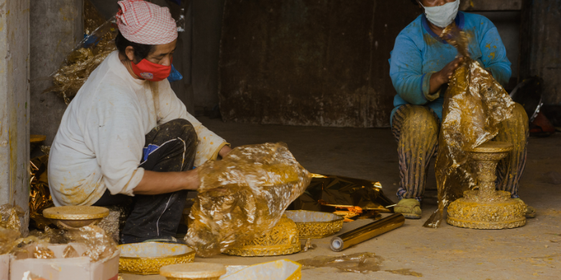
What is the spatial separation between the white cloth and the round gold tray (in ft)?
2.23

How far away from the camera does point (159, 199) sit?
7.54ft

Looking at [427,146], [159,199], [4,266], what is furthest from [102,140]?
[427,146]

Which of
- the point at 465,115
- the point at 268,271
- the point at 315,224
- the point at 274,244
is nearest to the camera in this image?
the point at 268,271

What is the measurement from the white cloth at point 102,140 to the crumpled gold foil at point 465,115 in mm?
1368

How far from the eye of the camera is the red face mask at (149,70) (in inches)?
85.8

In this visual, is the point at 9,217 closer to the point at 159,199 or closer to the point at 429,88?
the point at 159,199

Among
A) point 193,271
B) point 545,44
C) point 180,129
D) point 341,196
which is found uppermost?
point 545,44

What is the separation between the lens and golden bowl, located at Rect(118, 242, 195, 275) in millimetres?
1932

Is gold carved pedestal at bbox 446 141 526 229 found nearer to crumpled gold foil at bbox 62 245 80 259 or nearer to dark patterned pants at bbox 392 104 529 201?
dark patterned pants at bbox 392 104 529 201

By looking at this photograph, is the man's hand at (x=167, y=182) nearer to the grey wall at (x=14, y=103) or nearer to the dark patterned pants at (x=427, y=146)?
the grey wall at (x=14, y=103)

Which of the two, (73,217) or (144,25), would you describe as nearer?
(73,217)

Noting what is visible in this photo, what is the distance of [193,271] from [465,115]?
1782mm

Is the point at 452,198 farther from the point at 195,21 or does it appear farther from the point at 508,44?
the point at 195,21

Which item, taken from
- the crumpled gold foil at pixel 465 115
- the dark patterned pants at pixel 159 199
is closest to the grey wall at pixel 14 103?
the dark patterned pants at pixel 159 199
